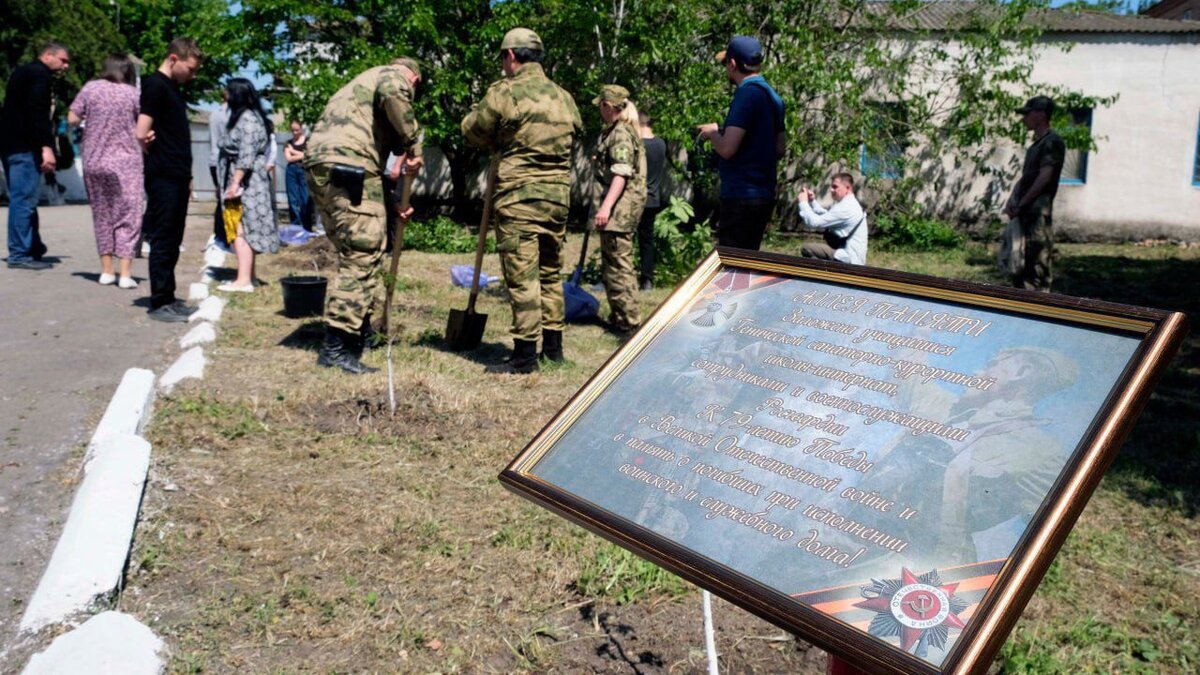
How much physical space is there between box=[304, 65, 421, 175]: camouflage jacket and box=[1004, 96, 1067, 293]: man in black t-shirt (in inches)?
204

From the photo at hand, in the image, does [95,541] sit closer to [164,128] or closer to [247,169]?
[164,128]

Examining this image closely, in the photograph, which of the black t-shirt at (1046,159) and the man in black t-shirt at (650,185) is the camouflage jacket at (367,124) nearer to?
the man in black t-shirt at (650,185)

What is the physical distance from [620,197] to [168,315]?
361 cm

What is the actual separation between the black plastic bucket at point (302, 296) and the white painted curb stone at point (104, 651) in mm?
4870

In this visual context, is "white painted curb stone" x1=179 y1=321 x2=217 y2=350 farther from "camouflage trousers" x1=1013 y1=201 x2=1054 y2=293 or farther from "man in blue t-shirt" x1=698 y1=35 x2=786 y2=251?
"camouflage trousers" x1=1013 y1=201 x2=1054 y2=293

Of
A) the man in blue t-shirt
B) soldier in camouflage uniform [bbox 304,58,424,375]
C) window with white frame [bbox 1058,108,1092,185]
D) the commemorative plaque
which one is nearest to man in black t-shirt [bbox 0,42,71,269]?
soldier in camouflage uniform [bbox 304,58,424,375]

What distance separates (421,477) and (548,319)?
7.30 ft

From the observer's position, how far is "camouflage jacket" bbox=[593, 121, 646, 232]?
23.9 feet

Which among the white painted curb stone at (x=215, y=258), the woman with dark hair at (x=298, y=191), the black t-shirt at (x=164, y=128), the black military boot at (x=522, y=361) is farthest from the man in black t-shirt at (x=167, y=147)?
the woman with dark hair at (x=298, y=191)

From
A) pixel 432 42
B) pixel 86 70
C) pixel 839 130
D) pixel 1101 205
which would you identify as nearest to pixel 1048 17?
pixel 1101 205

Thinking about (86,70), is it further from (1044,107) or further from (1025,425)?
(1025,425)

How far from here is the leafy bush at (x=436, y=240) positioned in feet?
44.8

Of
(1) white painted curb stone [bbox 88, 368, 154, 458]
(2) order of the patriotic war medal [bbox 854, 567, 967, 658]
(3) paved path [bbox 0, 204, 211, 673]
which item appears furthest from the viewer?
(1) white painted curb stone [bbox 88, 368, 154, 458]

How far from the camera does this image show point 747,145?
555cm
